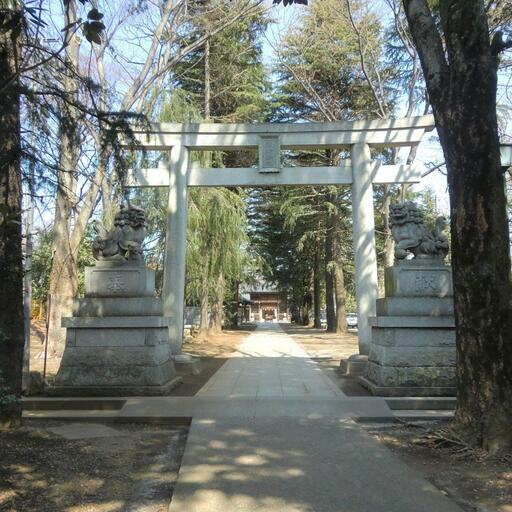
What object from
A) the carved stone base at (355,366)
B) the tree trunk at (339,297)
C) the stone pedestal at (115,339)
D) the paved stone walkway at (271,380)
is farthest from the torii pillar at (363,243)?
the tree trunk at (339,297)

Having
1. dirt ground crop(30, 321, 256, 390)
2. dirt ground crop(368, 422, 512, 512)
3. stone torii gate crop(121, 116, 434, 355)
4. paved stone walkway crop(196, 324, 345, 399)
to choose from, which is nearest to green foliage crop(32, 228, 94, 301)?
dirt ground crop(30, 321, 256, 390)

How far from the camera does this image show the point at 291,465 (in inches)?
192

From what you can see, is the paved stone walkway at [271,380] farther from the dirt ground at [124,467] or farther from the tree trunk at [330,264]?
the tree trunk at [330,264]

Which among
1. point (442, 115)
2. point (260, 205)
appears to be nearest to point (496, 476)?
point (442, 115)

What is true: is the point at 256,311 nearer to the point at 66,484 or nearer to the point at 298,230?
the point at 298,230

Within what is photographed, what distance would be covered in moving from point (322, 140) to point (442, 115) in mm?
6812

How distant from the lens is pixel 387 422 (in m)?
7.05

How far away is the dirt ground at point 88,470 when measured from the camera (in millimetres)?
4121

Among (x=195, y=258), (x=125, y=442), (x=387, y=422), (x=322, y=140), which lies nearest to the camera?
(x=125, y=442)

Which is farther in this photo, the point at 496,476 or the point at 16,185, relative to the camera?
the point at 16,185

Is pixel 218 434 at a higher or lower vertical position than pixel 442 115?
lower

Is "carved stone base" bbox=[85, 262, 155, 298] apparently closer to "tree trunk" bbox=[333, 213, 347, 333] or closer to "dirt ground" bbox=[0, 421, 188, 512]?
"dirt ground" bbox=[0, 421, 188, 512]

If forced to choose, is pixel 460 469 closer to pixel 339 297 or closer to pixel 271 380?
pixel 271 380

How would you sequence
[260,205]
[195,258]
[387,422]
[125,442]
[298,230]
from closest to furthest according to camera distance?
[125,442] → [387,422] → [195,258] → [298,230] → [260,205]
